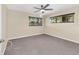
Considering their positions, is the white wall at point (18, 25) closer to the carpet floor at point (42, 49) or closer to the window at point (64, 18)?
the carpet floor at point (42, 49)

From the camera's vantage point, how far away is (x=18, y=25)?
19.0 ft

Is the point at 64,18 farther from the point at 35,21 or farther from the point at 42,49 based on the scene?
the point at 42,49

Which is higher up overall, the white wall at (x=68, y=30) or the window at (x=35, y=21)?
the window at (x=35, y=21)

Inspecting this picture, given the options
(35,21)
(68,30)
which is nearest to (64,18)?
(68,30)

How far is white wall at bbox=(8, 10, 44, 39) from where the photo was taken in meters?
5.09

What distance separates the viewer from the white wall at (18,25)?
16.7 ft

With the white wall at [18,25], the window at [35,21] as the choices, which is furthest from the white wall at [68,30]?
the white wall at [18,25]

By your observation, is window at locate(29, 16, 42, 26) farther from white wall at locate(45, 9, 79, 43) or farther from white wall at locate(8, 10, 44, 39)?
white wall at locate(45, 9, 79, 43)

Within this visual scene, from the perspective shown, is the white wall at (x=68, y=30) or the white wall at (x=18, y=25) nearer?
the white wall at (x=68, y=30)

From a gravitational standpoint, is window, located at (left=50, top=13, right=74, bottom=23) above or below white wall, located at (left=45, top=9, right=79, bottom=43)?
above

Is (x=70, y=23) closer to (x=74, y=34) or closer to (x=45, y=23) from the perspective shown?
→ (x=74, y=34)

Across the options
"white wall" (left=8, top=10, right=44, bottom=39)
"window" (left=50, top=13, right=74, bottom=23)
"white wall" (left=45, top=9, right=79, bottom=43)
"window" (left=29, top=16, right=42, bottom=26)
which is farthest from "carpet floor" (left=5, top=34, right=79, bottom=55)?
"window" (left=29, top=16, right=42, bottom=26)

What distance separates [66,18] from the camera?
5.50m
